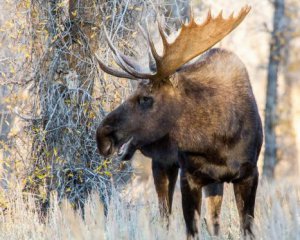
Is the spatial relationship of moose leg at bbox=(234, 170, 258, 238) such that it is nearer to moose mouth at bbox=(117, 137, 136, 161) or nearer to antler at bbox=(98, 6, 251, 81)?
moose mouth at bbox=(117, 137, 136, 161)

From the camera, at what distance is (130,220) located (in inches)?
281

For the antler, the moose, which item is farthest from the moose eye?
the antler

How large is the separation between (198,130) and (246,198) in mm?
690

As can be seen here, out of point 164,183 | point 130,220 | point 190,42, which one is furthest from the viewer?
point 164,183

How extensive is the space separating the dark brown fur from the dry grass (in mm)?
289

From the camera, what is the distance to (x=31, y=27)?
334 inches

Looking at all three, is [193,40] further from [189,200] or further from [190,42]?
[189,200]

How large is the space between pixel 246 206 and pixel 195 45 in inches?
55.2

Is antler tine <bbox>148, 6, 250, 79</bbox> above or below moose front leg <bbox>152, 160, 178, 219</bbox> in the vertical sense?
above

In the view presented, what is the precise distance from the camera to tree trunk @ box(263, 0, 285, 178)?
18812 millimetres

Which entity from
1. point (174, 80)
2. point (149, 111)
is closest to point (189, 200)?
point (149, 111)

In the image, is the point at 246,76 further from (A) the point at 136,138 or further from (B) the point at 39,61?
(B) the point at 39,61

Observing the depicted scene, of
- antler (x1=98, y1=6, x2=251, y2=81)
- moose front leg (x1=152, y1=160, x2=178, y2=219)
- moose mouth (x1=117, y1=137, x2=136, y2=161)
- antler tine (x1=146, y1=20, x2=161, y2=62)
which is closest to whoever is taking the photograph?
antler tine (x1=146, y1=20, x2=161, y2=62)

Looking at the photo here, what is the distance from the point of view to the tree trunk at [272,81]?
1881cm
